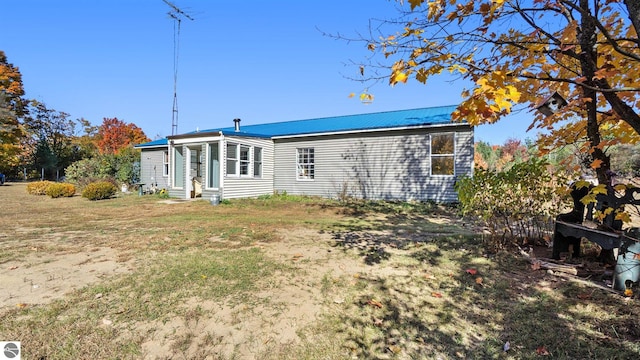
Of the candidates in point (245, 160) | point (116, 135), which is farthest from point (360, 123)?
point (116, 135)

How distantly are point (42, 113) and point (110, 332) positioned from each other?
42.5 m

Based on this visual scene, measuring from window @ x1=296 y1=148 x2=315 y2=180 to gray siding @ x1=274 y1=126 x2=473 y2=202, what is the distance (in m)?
0.22

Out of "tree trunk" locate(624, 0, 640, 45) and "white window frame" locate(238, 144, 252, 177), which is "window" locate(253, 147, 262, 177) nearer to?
"white window frame" locate(238, 144, 252, 177)

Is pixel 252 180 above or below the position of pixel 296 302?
above

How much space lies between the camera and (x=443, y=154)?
1128cm

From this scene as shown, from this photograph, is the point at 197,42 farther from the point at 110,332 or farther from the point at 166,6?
the point at 110,332

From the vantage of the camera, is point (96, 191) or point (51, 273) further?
point (96, 191)

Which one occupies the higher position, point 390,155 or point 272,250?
point 390,155

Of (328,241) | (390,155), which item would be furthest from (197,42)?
(328,241)

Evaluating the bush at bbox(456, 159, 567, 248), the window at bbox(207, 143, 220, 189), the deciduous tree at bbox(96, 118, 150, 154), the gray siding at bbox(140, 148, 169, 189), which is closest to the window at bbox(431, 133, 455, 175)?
the bush at bbox(456, 159, 567, 248)

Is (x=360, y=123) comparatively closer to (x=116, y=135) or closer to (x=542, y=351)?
(x=542, y=351)

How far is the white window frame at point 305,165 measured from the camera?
14.3m

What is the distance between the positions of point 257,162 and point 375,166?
5.71m

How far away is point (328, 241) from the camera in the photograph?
18.3 feet
